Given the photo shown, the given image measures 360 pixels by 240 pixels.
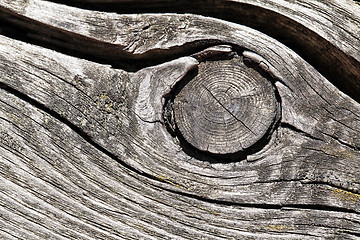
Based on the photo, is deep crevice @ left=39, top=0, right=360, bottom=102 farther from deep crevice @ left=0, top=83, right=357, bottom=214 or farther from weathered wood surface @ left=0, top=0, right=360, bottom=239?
deep crevice @ left=0, top=83, right=357, bottom=214

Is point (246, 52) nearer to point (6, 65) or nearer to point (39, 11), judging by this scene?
point (39, 11)

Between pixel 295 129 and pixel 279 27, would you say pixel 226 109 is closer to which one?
pixel 295 129

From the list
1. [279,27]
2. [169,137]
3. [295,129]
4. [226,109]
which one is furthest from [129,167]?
[279,27]

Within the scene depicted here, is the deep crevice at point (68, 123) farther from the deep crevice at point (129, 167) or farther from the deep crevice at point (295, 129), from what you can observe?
the deep crevice at point (295, 129)

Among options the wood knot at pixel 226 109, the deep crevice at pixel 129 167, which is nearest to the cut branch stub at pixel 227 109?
the wood knot at pixel 226 109

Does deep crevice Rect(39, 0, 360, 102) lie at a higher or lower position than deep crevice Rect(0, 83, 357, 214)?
higher

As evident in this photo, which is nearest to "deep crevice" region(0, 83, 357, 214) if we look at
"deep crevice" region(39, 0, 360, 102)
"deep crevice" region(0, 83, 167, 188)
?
"deep crevice" region(0, 83, 167, 188)
